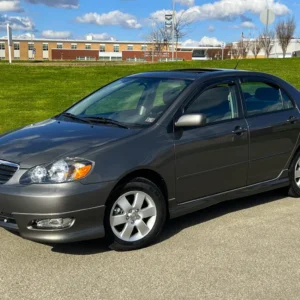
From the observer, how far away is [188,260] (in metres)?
4.19

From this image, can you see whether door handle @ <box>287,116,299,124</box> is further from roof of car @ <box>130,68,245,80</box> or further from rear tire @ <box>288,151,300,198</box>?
roof of car @ <box>130,68,245,80</box>

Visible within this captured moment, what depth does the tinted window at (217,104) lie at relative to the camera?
505 cm

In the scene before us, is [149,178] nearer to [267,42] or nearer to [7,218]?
[7,218]

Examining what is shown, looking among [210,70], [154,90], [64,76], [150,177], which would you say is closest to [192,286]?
[150,177]

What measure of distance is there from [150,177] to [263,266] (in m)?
1.27

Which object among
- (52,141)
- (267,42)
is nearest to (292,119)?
(52,141)

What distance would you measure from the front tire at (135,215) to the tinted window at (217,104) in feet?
3.21

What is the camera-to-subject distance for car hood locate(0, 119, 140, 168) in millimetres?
4168

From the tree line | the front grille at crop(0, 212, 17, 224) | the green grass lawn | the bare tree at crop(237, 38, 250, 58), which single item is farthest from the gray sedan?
the bare tree at crop(237, 38, 250, 58)

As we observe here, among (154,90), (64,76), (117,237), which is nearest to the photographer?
(117,237)

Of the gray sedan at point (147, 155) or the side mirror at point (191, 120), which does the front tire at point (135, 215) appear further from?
the side mirror at point (191, 120)

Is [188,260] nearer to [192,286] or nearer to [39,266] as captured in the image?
[192,286]

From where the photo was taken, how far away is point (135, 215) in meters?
4.45

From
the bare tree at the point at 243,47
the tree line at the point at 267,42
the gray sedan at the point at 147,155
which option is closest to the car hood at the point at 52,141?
the gray sedan at the point at 147,155
